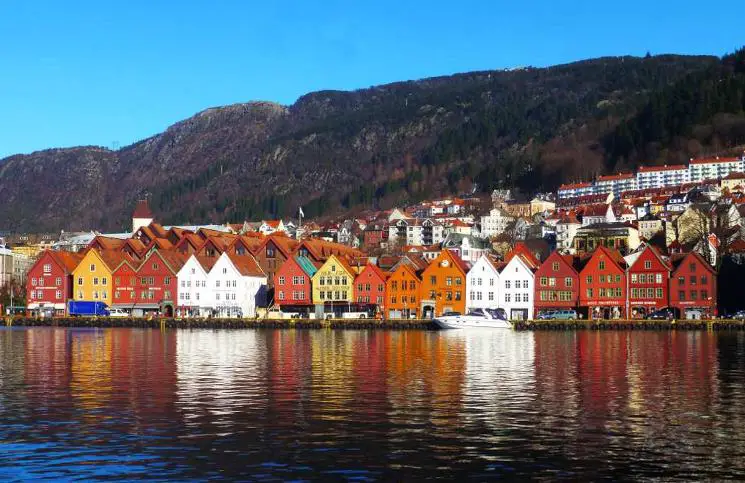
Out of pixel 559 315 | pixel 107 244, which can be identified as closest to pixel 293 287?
pixel 559 315

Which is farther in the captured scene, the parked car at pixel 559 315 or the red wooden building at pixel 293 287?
the red wooden building at pixel 293 287

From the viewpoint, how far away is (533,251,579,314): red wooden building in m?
112

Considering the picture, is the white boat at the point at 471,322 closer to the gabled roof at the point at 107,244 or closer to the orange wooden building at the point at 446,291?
the orange wooden building at the point at 446,291

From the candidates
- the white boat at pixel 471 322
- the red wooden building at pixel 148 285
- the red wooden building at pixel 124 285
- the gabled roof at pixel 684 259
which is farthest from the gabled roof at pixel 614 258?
the red wooden building at pixel 124 285

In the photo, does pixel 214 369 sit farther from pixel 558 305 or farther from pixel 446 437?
pixel 558 305

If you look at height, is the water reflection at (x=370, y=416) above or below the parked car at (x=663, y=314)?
below

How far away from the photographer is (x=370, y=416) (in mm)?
30672

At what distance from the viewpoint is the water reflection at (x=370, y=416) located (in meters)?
23.3

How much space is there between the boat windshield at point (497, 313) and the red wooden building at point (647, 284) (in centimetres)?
1408

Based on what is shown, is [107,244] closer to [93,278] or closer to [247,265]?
[93,278]

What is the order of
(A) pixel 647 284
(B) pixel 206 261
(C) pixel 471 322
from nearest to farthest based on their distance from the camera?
(C) pixel 471 322, (A) pixel 647 284, (B) pixel 206 261

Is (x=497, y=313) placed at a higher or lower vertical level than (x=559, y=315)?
higher

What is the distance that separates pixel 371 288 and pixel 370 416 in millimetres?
84766

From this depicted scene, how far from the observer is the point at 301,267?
118 meters
